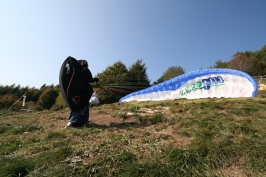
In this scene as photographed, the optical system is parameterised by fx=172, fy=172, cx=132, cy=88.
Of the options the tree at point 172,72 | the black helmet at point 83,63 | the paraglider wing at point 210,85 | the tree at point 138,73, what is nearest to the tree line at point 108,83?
the tree at point 138,73

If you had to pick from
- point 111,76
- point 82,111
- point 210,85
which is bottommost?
point 82,111

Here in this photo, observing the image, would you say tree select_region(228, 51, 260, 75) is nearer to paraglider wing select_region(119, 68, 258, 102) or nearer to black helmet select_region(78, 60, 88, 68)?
paraglider wing select_region(119, 68, 258, 102)

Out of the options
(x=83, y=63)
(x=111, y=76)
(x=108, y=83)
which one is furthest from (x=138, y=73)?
(x=83, y=63)

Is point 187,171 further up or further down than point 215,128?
further down

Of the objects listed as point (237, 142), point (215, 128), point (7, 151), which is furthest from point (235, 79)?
point (7, 151)

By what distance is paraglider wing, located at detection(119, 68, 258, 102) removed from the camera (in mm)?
9125

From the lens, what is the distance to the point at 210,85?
10180 millimetres

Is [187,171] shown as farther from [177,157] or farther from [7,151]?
[7,151]

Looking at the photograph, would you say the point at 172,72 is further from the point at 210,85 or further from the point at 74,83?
the point at 74,83

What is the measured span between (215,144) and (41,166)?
88.0 inches

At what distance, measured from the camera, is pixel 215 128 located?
10.8ft

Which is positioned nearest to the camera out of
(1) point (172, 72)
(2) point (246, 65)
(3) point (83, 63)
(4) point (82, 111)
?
(4) point (82, 111)

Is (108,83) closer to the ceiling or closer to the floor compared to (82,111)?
closer to the ceiling

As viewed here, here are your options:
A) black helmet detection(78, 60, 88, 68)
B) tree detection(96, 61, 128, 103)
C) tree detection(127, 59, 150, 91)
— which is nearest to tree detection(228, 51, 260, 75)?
tree detection(127, 59, 150, 91)
